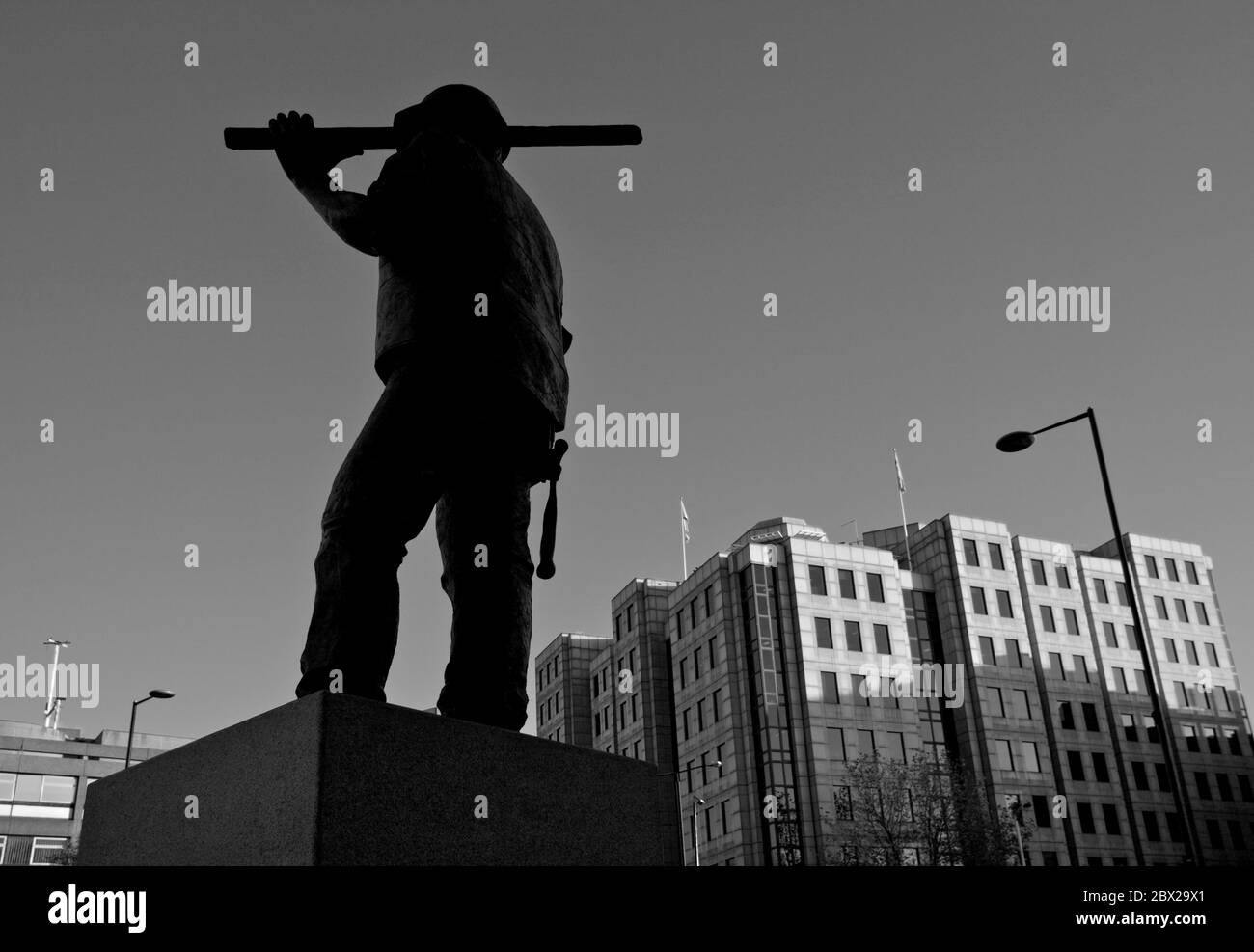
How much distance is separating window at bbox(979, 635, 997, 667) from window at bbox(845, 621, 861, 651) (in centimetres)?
861

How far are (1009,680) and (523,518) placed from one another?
2572 inches

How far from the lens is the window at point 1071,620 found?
6950 centimetres

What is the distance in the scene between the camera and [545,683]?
82438 mm

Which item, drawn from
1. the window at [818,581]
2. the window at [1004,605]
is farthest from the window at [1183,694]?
the window at [818,581]

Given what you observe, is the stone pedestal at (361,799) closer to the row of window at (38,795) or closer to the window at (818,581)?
the window at (818,581)

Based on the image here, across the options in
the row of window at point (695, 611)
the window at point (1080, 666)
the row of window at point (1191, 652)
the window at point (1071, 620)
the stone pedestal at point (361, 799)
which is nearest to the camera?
the stone pedestal at point (361, 799)

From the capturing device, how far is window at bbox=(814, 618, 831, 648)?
60.5m

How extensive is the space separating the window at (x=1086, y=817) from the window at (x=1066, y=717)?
16.0 ft

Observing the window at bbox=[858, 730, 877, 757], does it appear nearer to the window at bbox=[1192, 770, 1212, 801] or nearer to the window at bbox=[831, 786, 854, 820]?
the window at bbox=[831, 786, 854, 820]

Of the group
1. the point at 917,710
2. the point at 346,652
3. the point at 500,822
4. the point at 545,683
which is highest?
the point at 545,683

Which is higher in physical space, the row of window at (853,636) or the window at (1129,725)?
the row of window at (853,636)
